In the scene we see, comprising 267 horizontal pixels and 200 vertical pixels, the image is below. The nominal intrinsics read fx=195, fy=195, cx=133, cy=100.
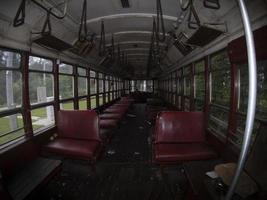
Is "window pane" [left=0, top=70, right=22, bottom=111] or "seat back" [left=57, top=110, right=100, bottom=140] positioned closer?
"window pane" [left=0, top=70, right=22, bottom=111]

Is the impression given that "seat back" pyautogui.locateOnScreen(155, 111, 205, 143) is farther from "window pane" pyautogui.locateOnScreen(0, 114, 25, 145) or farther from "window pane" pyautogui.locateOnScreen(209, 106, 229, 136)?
"window pane" pyautogui.locateOnScreen(0, 114, 25, 145)

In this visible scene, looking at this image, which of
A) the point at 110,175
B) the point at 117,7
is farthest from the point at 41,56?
the point at 110,175

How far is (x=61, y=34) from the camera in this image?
392 centimetres

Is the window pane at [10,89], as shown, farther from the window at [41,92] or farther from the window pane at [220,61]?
the window pane at [220,61]

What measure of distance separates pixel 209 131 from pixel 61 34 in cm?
349

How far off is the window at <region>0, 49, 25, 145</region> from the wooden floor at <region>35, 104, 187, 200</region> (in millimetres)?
1003

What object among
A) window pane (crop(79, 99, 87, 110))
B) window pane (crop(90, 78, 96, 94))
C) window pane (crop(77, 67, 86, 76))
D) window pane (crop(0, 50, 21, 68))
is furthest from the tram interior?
window pane (crop(90, 78, 96, 94))

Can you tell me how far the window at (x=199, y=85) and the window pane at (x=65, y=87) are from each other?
10.7 feet

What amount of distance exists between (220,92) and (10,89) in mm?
3549

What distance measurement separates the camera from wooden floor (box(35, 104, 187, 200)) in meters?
2.70

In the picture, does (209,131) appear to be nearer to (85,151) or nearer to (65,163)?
(85,151)

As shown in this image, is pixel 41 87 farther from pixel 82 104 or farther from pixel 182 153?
pixel 182 153

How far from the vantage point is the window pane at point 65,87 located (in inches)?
181

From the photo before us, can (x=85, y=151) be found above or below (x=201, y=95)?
below
